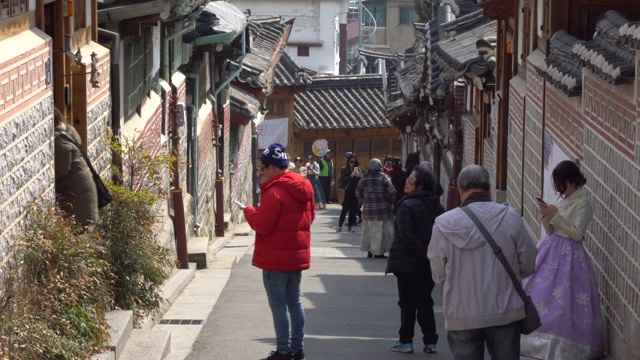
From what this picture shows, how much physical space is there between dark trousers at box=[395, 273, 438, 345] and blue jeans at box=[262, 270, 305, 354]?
104 centimetres

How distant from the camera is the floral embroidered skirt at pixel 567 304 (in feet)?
28.5

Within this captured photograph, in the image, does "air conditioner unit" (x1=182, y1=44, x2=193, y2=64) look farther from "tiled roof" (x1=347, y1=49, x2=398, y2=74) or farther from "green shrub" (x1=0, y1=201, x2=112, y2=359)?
"tiled roof" (x1=347, y1=49, x2=398, y2=74)

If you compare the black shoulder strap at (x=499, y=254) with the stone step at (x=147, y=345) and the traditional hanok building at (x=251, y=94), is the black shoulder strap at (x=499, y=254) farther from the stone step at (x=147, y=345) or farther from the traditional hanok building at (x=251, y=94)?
the traditional hanok building at (x=251, y=94)

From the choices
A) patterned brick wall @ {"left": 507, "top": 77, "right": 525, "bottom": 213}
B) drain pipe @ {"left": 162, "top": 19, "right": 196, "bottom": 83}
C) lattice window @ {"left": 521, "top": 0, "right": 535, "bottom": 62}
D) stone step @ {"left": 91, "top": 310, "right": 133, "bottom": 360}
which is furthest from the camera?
drain pipe @ {"left": 162, "top": 19, "right": 196, "bottom": 83}

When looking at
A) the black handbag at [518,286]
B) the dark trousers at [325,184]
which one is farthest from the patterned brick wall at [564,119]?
the dark trousers at [325,184]

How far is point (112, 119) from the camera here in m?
12.1

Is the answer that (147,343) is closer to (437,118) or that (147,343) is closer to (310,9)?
(437,118)

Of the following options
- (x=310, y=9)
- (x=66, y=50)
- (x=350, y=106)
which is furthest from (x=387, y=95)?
(x=66, y=50)

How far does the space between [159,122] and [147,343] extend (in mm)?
7019

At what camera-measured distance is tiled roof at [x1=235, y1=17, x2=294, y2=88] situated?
98.2 feet

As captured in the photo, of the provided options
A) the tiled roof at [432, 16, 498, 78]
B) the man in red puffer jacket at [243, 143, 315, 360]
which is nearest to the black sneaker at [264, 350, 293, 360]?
the man in red puffer jacket at [243, 143, 315, 360]

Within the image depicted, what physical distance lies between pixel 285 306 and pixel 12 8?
320cm

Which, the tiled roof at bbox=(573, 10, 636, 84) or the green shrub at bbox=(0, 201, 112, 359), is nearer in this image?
the green shrub at bbox=(0, 201, 112, 359)

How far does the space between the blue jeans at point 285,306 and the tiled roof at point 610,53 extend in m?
2.83
